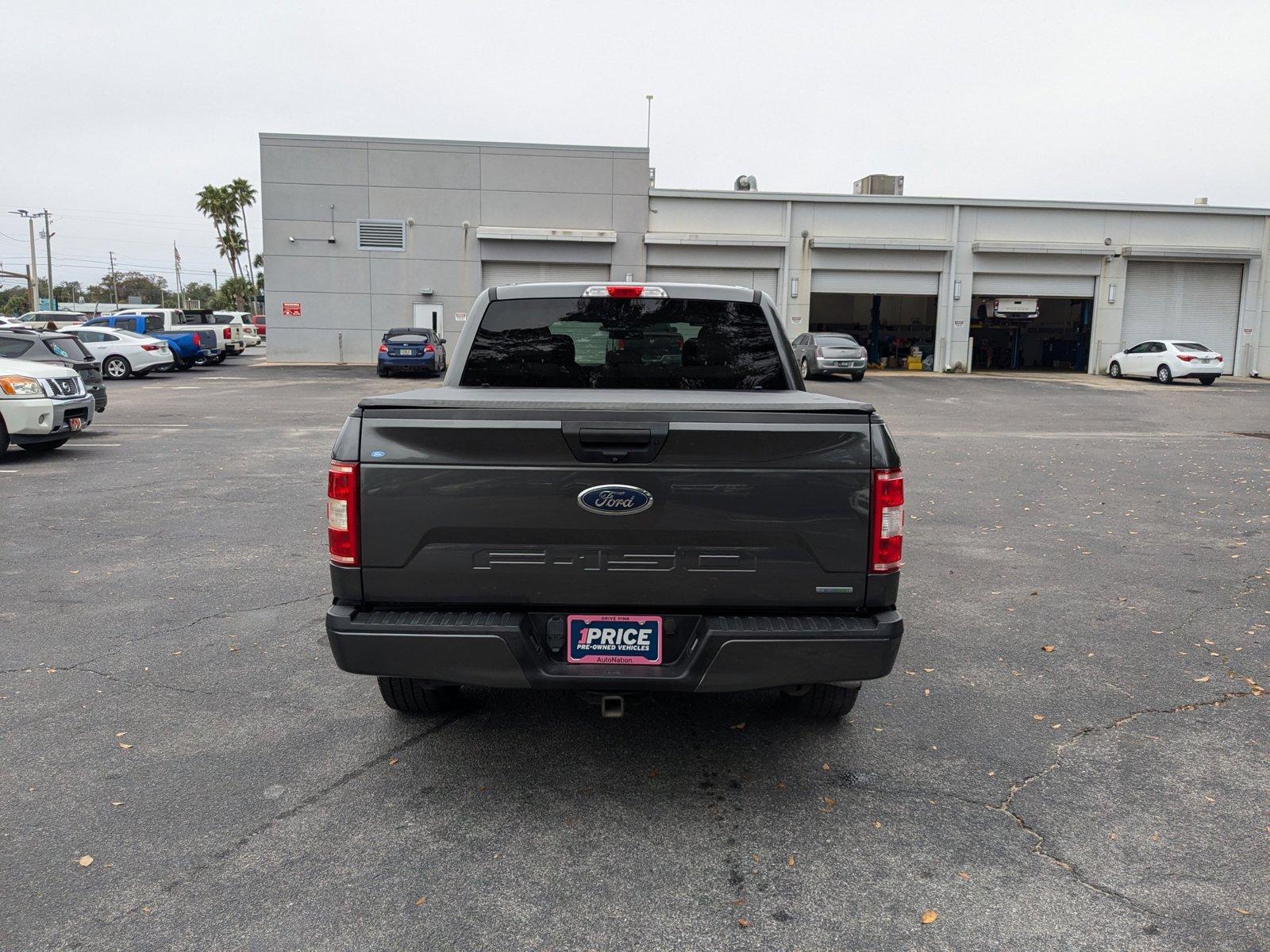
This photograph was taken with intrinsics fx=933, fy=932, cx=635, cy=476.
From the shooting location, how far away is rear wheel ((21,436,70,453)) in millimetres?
12844

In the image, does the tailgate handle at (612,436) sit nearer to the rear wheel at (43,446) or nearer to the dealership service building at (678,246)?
the rear wheel at (43,446)

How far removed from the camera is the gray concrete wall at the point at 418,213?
1313 inches

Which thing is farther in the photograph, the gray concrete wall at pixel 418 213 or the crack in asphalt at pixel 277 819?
the gray concrete wall at pixel 418 213

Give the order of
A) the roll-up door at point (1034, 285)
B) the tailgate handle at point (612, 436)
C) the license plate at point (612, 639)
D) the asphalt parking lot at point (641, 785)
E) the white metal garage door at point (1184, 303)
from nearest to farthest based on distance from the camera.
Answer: the asphalt parking lot at point (641, 785), the tailgate handle at point (612, 436), the license plate at point (612, 639), the roll-up door at point (1034, 285), the white metal garage door at point (1184, 303)

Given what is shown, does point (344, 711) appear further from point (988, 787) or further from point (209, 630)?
point (988, 787)

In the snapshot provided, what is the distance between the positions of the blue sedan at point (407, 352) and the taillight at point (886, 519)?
26.5 metres

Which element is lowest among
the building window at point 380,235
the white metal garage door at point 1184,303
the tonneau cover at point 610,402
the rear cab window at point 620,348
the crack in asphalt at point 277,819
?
the crack in asphalt at point 277,819

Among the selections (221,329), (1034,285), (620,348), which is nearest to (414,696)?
(620,348)

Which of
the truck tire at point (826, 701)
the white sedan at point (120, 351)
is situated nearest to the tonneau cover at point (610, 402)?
the truck tire at point (826, 701)

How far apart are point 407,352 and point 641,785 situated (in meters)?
26.1

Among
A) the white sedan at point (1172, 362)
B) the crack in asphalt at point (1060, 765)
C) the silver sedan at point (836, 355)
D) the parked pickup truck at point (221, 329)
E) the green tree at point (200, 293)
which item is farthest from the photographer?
the green tree at point (200, 293)

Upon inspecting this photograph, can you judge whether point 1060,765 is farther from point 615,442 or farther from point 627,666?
point 615,442

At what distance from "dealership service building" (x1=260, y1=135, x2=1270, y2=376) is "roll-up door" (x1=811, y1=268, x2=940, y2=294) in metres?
0.07

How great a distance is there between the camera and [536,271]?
3475 centimetres
